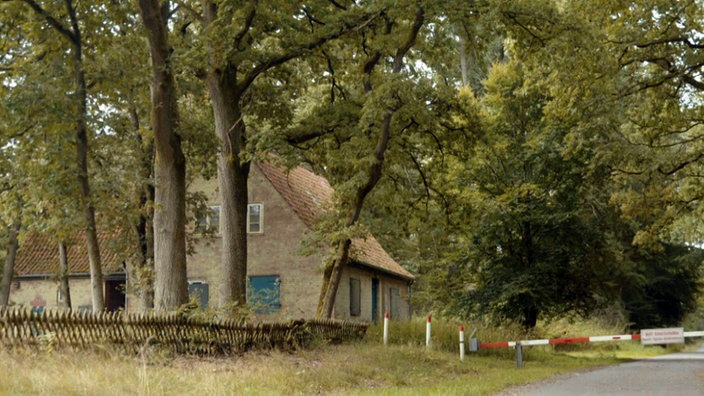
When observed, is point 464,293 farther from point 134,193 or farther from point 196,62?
point 196,62

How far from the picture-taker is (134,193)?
25188 millimetres

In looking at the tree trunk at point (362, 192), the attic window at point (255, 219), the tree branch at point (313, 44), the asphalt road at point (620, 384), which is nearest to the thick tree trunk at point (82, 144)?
the tree branch at point (313, 44)

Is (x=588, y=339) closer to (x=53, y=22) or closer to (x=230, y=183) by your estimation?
(x=230, y=183)

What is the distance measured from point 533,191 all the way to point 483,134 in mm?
7033

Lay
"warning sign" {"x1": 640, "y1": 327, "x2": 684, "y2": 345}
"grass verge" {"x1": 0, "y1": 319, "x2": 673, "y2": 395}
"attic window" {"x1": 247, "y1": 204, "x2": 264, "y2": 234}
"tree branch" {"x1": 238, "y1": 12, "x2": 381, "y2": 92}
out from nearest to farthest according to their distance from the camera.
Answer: "grass verge" {"x1": 0, "y1": 319, "x2": 673, "y2": 395} < "warning sign" {"x1": 640, "y1": 327, "x2": 684, "y2": 345} < "tree branch" {"x1": 238, "y1": 12, "x2": 381, "y2": 92} < "attic window" {"x1": 247, "y1": 204, "x2": 264, "y2": 234}

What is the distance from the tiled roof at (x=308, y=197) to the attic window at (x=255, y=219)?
41.7 inches

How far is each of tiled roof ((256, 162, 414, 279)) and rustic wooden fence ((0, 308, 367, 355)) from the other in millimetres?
11910

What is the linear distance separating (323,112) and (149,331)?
9216mm

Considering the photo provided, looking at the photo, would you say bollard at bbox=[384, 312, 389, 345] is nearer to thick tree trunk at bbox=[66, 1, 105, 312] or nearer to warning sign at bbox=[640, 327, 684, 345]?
warning sign at bbox=[640, 327, 684, 345]

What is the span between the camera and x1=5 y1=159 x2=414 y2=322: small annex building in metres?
30.5

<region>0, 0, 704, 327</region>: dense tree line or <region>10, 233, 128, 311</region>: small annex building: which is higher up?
<region>0, 0, 704, 327</region>: dense tree line

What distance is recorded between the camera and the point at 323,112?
2155 cm

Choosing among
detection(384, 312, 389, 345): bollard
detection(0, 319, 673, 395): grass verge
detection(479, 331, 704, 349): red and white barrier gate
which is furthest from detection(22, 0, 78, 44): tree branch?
detection(479, 331, 704, 349): red and white barrier gate

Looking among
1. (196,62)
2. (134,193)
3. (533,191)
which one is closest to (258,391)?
(196,62)
